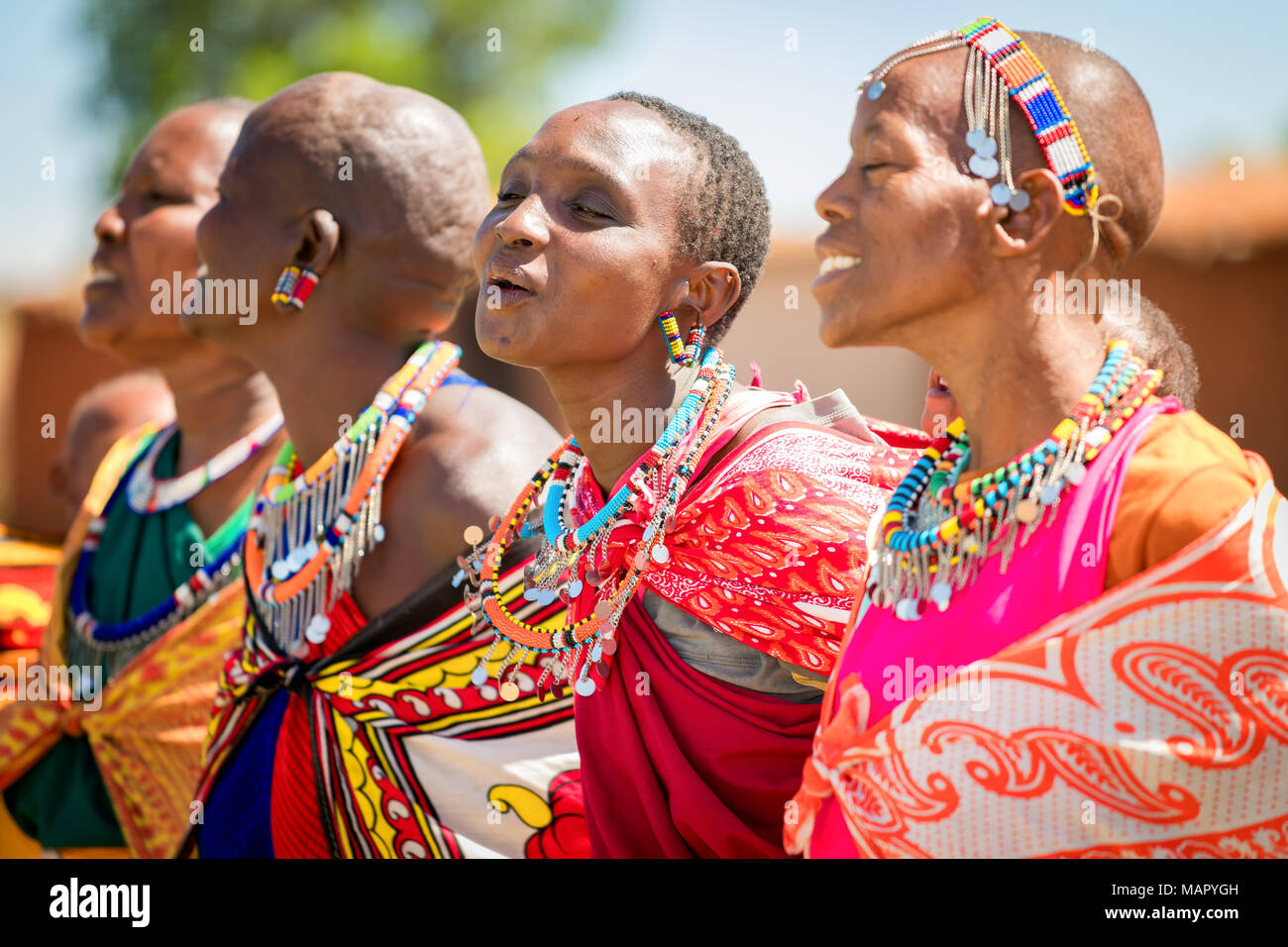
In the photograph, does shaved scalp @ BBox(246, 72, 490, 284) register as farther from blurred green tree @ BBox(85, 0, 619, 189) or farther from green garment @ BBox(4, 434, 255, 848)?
blurred green tree @ BBox(85, 0, 619, 189)

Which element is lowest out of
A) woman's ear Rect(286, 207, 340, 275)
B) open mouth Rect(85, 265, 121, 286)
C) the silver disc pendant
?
the silver disc pendant

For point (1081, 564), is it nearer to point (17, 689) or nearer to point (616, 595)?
point (616, 595)

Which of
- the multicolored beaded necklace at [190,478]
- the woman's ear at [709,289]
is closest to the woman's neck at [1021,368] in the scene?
the woman's ear at [709,289]

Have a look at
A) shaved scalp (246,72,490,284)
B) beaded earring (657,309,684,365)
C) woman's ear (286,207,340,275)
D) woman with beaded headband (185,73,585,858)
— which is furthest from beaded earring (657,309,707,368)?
woman's ear (286,207,340,275)

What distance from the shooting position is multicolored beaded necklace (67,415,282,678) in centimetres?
431

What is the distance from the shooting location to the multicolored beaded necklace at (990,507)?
197cm

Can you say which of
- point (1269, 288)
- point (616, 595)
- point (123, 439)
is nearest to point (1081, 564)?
point (616, 595)

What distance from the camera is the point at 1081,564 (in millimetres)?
1883

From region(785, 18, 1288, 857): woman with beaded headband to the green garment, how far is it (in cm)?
289

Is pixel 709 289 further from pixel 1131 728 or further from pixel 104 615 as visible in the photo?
pixel 104 615

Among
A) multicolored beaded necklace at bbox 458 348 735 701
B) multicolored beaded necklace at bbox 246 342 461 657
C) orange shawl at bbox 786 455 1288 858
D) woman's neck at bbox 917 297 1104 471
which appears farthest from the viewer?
multicolored beaded necklace at bbox 246 342 461 657

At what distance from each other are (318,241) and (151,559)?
1.43 metres

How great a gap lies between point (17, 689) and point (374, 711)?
2.02m

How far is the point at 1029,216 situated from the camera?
2.08m
